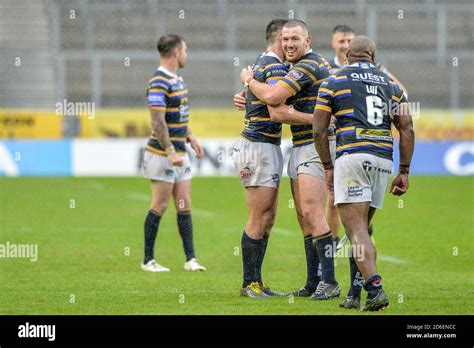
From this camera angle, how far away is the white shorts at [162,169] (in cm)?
1238

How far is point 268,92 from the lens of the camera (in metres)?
9.55

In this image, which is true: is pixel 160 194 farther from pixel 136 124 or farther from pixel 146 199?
pixel 136 124

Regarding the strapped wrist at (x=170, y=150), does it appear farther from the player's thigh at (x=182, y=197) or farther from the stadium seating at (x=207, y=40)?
the stadium seating at (x=207, y=40)

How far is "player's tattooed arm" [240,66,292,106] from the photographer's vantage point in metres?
Result: 9.48

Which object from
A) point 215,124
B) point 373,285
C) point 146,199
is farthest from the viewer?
point 215,124

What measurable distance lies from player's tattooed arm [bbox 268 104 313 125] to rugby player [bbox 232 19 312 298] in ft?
1.03

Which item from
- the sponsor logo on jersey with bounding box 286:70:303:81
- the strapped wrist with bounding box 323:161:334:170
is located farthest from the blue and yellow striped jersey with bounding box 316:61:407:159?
the sponsor logo on jersey with bounding box 286:70:303:81

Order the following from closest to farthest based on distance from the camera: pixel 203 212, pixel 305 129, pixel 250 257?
pixel 305 129 → pixel 250 257 → pixel 203 212

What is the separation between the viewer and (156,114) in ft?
39.7

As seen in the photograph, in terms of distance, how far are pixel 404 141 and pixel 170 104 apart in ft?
13.1

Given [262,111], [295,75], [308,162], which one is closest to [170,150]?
[262,111]

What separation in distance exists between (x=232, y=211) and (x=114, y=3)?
1687 centimetres

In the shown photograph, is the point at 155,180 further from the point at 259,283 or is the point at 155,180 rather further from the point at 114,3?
the point at 114,3

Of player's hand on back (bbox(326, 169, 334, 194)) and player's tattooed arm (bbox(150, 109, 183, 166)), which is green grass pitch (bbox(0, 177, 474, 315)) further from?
player's tattooed arm (bbox(150, 109, 183, 166))
